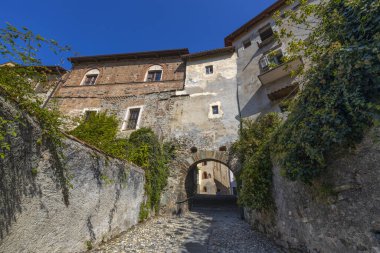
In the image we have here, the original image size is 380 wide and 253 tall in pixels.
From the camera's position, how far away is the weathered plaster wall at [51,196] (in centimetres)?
223

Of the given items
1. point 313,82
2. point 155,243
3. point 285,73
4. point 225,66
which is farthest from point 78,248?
point 225,66

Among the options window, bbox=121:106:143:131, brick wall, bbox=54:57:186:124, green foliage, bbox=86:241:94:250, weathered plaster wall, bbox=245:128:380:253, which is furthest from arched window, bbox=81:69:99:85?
weathered plaster wall, bbox=245:128:380:253

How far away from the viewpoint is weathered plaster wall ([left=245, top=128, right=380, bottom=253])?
2232 millimetres

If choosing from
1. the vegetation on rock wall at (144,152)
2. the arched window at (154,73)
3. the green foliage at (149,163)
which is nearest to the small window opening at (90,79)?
the arched window at (154,73)

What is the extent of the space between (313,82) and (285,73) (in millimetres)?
7133

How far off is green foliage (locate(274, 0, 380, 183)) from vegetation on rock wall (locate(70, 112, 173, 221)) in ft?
15.5

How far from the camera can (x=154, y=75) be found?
13758 millimetres

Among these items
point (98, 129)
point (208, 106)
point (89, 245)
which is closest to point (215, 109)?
point (208, 106)

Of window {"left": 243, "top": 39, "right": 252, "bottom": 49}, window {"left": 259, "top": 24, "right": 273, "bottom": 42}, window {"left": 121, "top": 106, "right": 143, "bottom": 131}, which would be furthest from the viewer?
window {"left": 243, "top": 39, "right": 252, "bottom": 49}

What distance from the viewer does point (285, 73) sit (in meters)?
9.43

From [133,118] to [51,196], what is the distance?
29.7ft

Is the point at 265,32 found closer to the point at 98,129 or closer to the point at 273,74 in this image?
the point at 273,74

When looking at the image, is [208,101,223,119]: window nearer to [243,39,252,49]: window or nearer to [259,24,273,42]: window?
[243,39,252,49]: window

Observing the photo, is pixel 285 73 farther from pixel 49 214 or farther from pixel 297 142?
pixel 49 214
